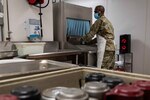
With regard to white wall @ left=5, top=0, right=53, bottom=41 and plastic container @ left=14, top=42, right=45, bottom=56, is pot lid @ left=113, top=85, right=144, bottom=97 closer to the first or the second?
plastic container @ left=14, top=42, right=45, bottom=56

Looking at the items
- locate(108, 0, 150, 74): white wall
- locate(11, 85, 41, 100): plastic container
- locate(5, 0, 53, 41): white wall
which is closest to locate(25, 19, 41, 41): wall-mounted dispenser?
locate(5, 0, 53, 41): white wall

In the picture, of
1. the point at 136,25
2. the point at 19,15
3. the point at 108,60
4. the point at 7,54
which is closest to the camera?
the point at 7,54

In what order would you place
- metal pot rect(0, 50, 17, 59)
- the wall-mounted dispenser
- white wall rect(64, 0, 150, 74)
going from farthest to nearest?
white wall rect(64, 0, 150, 74), the wall-mounted dispenser, metal pot rect(0, 50, 17, 59)

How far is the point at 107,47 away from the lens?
296 centimetres

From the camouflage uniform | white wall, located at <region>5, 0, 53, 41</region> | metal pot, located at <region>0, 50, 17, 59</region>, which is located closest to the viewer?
metal pot, located at <region>0, 50, 17, 59</region>

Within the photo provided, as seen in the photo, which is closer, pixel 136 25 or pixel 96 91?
pixel 96 91

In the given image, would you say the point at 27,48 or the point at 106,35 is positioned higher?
the point at 106,35

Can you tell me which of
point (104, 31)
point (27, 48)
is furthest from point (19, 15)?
point (104, 31)

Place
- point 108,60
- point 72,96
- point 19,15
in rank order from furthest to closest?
1. point 108,60
2. point 19,15
3. point 72,96

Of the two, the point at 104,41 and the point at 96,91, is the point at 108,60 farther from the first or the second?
the point at 96,91

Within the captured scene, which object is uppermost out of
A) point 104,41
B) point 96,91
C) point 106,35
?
point 106,35

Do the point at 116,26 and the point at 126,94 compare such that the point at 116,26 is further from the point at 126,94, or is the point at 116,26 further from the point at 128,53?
the point at 126,94

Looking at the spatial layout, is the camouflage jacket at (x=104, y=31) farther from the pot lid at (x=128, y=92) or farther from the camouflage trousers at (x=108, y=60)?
the pot lid at (x=128, y=92)

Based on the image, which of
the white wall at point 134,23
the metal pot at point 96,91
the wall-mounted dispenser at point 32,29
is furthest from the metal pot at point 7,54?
the white wall at point 134,23
